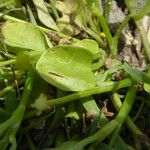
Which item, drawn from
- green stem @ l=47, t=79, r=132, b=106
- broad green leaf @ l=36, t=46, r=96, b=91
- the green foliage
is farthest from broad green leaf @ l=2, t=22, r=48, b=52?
green stem @ l=47, t=79, r=132, b=106

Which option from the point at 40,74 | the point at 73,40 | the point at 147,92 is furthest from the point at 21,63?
the point at 147,92

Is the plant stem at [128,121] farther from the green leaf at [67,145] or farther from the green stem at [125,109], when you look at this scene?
the green leaf at [67,145]

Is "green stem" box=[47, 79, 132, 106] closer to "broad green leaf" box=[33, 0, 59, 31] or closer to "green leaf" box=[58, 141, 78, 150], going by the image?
"green leaf" box=[58, 141, 78, 150]

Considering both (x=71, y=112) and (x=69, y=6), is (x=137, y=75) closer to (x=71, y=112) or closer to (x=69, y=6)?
(x=71, y=112)

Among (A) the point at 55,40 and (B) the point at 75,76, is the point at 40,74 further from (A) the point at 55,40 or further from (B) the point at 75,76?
(A) the point at 55,40

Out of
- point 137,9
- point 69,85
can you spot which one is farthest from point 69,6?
point 69,85

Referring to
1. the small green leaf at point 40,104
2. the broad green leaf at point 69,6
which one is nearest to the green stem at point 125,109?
the small green leaf at point 40,104
